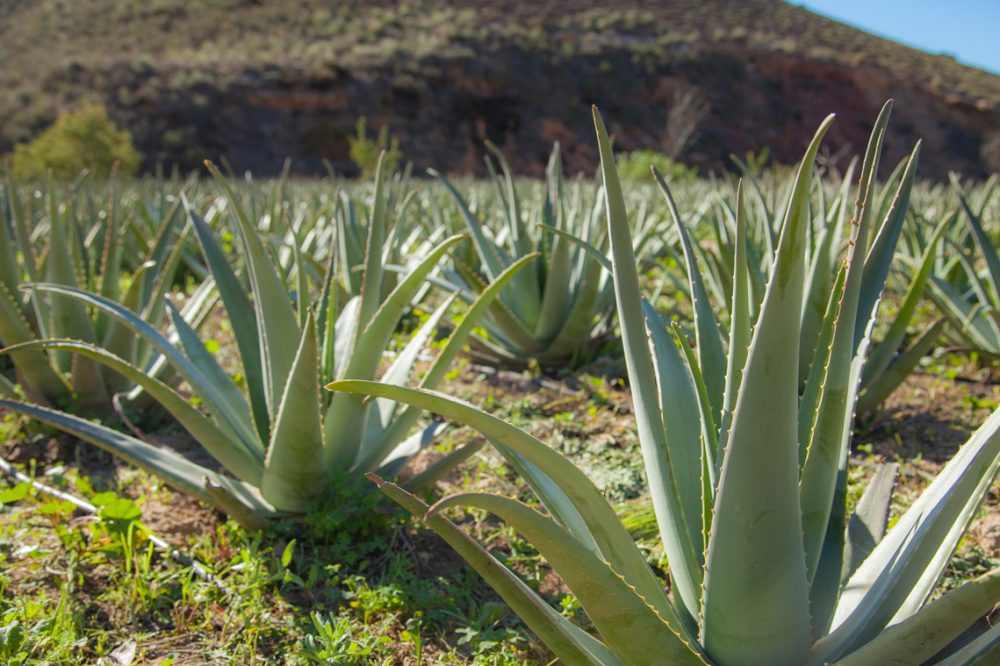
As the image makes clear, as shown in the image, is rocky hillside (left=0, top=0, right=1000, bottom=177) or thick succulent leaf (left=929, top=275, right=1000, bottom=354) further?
rocky hillside (left=0, top=0, right=1000, bottom=177)

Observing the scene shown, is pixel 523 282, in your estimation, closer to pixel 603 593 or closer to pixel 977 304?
pixel 977 304

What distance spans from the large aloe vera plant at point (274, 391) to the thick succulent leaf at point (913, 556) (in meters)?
0.86

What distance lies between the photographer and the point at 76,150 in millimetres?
18750

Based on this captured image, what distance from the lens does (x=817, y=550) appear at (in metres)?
1.23

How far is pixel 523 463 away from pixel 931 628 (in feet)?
2.00

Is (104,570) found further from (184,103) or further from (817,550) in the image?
(184,103)

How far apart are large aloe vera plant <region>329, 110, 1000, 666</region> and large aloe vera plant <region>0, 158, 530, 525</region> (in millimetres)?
568

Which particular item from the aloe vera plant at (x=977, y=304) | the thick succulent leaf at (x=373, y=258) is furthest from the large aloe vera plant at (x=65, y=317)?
the aloe vera plant at (x=977, y=304)

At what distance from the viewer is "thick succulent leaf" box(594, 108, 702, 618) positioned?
1202 mm

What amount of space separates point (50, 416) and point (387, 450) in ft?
2.62

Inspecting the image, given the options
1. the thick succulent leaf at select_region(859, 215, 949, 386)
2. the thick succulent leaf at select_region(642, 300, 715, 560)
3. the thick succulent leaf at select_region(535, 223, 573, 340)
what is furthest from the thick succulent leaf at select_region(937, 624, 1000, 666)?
the thick succulent leaf at select_region(535, 223, 573, 340)

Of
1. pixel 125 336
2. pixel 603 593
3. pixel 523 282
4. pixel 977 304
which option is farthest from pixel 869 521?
pixel 125 336

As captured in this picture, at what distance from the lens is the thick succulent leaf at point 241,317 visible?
199cm

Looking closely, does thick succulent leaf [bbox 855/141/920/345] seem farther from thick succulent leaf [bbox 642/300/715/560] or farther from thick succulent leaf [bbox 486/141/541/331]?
thick succulent leaf [bbox 486/141/541/331]
